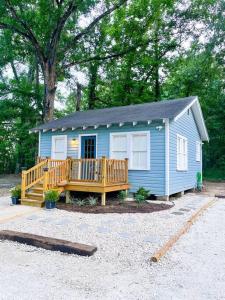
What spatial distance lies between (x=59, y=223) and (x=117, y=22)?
1890 cm

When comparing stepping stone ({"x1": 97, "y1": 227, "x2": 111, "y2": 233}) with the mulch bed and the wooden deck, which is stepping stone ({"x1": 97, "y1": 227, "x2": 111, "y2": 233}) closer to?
the mulch bed

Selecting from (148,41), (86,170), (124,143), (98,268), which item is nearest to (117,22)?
(148,41)

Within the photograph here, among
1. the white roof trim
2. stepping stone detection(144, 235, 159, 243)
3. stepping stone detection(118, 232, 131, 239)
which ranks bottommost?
stepping stone detection(118, 232, 131, 239)

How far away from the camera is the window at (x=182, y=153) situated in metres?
10.9

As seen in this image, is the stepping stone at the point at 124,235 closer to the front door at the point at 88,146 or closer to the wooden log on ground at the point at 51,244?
the wooden log on ground at the point at 51,244

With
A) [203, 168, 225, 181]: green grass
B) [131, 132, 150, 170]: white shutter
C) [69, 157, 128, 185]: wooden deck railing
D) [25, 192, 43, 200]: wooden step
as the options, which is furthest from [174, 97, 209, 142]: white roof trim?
[25, 192, 43, 200]: wooden step

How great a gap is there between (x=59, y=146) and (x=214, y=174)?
47.1ft

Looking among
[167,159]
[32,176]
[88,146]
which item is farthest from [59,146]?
[167,159]

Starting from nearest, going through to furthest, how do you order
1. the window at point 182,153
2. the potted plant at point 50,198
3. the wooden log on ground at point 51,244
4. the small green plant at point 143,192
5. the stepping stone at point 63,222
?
the wooden log on ground at point 51,244 < the stepping stone at point 63,222 < the potted plant at point 50,198 < the small green plant at point 143,192 < the window at point 182,153

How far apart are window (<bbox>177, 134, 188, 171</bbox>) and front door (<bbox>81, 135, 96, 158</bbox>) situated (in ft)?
11.7

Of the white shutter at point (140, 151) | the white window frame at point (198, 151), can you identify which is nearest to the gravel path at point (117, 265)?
the white shutter at point (140, 151)

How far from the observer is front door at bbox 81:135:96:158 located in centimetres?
1126

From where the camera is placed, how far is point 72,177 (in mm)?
9328

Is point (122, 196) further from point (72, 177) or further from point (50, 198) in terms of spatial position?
point (50, 198)
